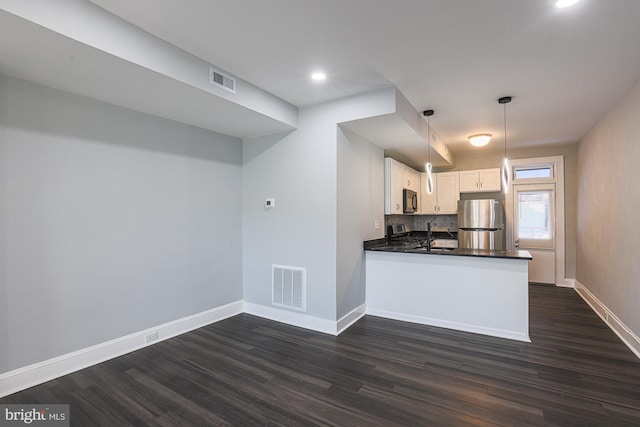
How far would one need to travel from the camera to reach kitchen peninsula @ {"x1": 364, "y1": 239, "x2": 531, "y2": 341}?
335 cm

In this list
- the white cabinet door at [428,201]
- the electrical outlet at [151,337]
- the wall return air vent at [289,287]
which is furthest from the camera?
the white cabinet door at [428,201]

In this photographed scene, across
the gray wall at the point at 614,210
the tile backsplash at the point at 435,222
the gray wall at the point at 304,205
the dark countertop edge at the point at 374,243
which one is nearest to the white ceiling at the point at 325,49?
the gray wall at the point at 304,205

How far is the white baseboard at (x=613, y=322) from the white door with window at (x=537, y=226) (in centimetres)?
86

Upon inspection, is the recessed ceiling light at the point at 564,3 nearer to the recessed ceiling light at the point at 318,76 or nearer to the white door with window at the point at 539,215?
the recessed ceiling light at the point at 318,76

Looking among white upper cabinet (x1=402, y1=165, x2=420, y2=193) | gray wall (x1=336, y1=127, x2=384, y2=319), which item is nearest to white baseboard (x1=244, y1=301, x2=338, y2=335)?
gray wall (x1=336, y1=127, x2=384, y2=319)

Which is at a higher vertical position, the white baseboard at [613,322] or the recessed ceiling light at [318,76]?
the recessed ceiling light at [318,76]

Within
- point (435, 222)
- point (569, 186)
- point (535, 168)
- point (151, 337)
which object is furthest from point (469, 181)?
point (151, 337)

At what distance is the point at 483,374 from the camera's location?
2.62 meters

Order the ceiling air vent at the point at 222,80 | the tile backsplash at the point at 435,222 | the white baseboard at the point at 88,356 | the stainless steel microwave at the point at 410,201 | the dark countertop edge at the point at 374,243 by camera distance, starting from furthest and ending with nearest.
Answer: the tile backsplash at the point at 435,222 < the stainless steel microwave at the point at 410,201 < the dark countertop edge at the point at 374,243 < the ceiling air vent at the point at 222,80 < the white baseboard at the point at 88,356

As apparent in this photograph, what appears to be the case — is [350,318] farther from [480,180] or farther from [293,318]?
[480,180]

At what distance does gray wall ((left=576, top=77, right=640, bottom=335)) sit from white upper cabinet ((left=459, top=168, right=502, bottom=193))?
1.29m

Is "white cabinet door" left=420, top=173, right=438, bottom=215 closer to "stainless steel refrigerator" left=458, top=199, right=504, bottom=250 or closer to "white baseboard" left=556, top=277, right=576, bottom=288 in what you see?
"stainless steel refrigerator" left=458, top=199, right=504, bottom=250

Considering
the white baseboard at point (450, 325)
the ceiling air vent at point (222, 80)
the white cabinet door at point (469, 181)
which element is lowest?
the white baseboard at point (450, 325)

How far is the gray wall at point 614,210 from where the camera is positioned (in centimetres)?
309
